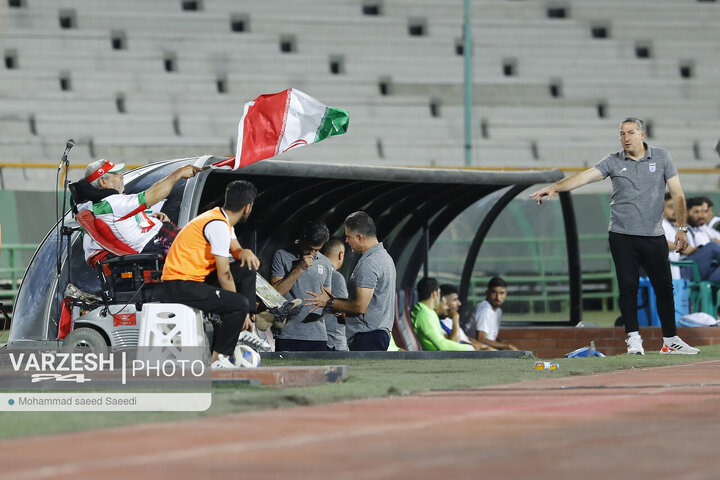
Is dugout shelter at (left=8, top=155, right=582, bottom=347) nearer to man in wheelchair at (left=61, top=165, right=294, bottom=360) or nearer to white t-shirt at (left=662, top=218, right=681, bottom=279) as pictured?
man in wheelchair at (left=61, top=165, right=294, bottom=360)

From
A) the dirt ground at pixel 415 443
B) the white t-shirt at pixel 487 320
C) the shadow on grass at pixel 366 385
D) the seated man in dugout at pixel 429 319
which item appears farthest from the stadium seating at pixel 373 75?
the dirt ground at pixel 415 443

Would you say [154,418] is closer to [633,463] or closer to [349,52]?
[633,463]

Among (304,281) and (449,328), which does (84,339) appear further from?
(449,328)

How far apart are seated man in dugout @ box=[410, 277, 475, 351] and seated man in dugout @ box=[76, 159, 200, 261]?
3.50m

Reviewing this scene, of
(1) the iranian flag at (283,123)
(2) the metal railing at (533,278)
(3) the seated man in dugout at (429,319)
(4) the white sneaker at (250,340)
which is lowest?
(2) the metal railing at (533,278)

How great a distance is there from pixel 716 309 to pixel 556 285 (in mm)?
4054

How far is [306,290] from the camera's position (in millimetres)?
11445

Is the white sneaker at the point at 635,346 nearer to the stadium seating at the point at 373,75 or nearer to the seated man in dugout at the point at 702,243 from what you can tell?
the seated man in dugout at the point at 702,243

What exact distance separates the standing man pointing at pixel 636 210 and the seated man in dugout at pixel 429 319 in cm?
237

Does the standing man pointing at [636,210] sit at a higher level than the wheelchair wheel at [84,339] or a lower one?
higher

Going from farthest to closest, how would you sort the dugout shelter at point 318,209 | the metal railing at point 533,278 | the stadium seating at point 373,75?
1. the stadium seating at point 373,75
2. the metal railing at point 533,278
3. the dugout shelter at point 318,209

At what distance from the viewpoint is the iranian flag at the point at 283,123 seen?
10562 millimetres

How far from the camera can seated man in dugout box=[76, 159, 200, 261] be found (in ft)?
31.5

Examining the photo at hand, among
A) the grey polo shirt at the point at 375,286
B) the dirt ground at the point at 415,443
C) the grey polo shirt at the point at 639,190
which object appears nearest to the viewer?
the dirt ground at the point at 415,443
